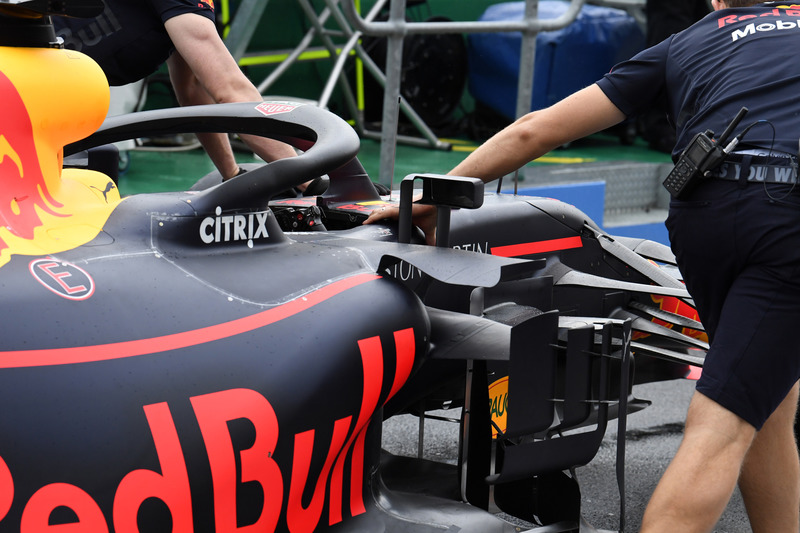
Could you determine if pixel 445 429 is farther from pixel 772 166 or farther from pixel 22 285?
pixel 22 285

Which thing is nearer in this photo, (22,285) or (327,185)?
(22,285)

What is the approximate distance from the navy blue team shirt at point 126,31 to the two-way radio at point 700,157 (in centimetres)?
181

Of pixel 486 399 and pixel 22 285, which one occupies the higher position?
pixel 22 285

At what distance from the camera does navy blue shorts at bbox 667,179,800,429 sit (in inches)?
90.7

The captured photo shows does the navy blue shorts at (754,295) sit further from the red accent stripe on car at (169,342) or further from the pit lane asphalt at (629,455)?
the pit lane asphalt at (629,455)

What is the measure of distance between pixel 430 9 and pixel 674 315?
7.27 metres

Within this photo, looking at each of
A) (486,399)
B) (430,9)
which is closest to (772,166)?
(486,399)

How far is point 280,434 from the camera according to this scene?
1821mm

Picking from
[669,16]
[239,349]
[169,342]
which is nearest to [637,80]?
[239,349]

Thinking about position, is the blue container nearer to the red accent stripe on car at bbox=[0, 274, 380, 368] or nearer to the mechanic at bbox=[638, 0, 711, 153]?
the mechanic at bbox=[638, 0, 711, 153]

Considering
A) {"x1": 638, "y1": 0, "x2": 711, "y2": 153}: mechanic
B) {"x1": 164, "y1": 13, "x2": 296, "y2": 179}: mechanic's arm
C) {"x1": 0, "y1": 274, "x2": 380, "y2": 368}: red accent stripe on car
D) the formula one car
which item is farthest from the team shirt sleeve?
{"x1": 638, "y1": 0, "x2": 711, "y2": 153}: mechanic

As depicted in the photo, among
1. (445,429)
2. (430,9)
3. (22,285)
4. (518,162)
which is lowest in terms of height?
(445,429)

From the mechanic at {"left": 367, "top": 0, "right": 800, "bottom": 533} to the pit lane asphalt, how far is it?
104 centimetres

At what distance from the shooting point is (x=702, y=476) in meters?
2.32
